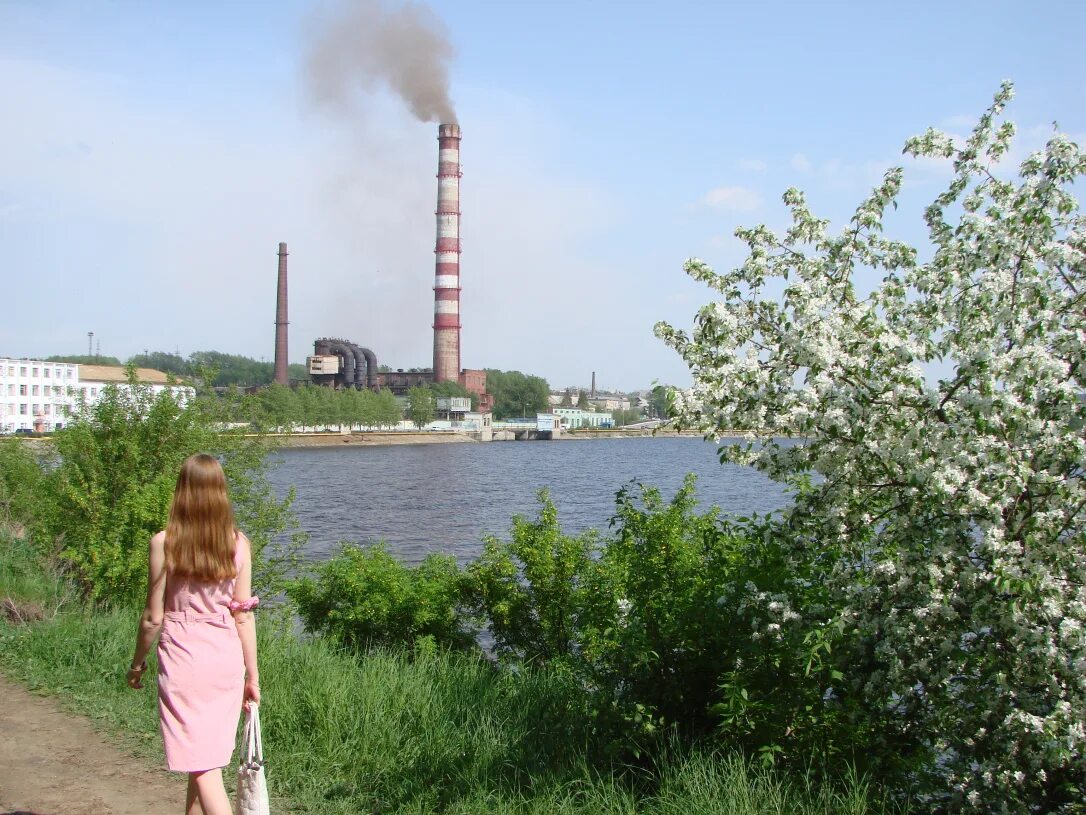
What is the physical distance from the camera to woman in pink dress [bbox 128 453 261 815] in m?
4.11

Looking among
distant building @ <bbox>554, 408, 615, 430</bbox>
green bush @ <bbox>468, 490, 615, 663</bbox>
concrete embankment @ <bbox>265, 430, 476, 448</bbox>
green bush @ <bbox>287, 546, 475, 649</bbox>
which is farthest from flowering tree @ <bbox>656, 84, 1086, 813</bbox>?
distant building @ <bbox>554, 408, 615, 430</bbox>

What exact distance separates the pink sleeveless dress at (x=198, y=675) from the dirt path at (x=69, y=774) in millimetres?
1014

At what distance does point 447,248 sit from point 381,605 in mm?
85586

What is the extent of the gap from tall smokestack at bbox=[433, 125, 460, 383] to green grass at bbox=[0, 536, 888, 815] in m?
86.9

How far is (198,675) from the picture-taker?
413cm

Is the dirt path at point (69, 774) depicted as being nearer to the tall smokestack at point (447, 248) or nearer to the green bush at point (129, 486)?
the green bush at point (129, 486)

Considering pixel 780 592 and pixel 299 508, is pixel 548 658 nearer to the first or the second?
pixel 780 592

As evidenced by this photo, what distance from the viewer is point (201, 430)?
1127 centimetres

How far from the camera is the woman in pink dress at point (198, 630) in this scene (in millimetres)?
4105

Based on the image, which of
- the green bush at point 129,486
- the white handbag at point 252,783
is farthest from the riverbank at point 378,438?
the white handbag at point 252,783

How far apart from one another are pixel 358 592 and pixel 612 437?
128604mm

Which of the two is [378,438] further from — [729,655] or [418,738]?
[729,655]

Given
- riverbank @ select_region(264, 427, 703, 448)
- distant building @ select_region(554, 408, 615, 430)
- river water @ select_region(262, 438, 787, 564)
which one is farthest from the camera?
distant building @ select_region(554, 408, 615, 430)

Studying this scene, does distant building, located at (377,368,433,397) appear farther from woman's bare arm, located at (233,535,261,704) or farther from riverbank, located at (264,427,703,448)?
woman's bare arm, located at (233,535,261,704)
